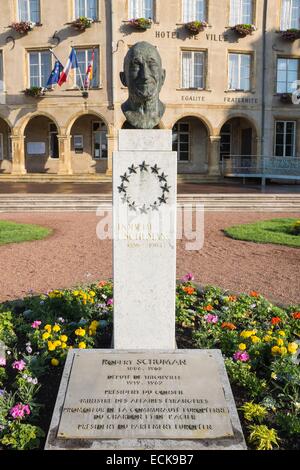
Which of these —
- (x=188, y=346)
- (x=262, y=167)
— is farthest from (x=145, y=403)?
(x=262, y=167)

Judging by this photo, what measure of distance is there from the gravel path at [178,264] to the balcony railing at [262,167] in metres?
13.4

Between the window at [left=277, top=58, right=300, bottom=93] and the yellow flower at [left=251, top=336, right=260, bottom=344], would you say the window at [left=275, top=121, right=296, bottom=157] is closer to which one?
the window at [left=277, top=58, right=300, bottom=93]

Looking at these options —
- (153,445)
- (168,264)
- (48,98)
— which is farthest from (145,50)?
(48,98)

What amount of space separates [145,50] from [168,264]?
1.79 m

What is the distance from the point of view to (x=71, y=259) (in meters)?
8.11

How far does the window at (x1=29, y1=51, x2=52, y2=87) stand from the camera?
24188mm

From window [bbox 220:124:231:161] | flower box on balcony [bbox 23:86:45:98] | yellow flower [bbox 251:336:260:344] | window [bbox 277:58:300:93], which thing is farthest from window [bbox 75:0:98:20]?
yellow flower [bbox 251:336:260:344]

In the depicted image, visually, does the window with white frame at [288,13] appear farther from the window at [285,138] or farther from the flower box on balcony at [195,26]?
the window at [285,138]

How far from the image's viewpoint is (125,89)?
24125mm

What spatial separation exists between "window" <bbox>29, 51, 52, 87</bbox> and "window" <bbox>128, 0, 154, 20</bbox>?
16.1 ft

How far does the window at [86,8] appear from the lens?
2345cm

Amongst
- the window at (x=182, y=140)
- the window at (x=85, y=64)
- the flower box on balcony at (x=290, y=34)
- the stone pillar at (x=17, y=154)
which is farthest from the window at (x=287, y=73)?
the stone pillar at (x=17, y=154)

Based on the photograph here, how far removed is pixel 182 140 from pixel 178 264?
65.0ft

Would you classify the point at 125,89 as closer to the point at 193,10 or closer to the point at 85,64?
the point at 85,64
